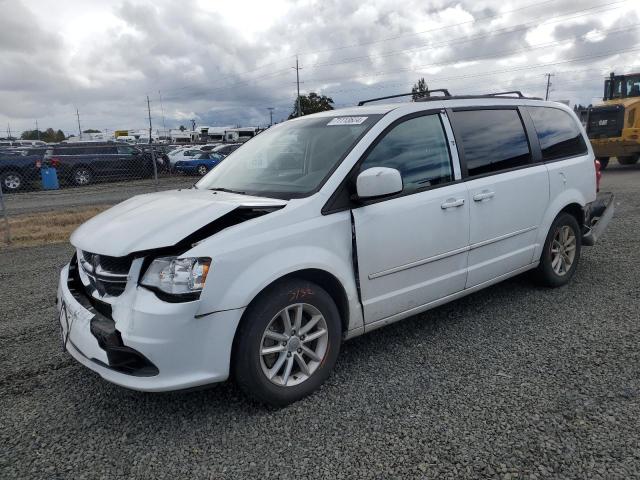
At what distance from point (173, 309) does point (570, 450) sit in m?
2.04

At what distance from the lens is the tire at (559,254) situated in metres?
4.62

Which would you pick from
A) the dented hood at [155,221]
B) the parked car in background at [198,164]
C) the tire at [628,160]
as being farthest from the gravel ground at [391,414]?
the parked car in background at [198,164]

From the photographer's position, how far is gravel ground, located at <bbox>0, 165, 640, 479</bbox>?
242cm

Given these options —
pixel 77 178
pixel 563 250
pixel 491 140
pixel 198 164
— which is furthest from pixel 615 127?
pixel 77 178

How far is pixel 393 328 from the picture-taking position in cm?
402

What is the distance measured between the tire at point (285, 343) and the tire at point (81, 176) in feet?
59.3

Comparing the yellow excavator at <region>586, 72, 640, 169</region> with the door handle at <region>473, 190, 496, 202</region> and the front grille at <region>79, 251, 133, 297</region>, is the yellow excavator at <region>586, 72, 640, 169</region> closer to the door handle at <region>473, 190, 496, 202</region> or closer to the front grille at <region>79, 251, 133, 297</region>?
the door handle at <region>473, 190, 496, 202</region>

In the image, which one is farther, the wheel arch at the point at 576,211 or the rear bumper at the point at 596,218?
→ the rear bumper at the point at 596,218

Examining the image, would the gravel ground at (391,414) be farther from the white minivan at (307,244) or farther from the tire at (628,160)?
the tire at (628,160)

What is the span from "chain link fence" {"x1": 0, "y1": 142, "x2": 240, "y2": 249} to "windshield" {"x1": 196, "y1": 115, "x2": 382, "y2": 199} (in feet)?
23.2

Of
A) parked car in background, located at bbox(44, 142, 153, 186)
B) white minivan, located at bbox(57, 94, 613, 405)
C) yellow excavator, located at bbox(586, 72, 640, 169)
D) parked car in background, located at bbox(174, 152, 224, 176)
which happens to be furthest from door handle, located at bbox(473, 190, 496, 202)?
parked car in background, located at bbox(174, 152, 224, 176)

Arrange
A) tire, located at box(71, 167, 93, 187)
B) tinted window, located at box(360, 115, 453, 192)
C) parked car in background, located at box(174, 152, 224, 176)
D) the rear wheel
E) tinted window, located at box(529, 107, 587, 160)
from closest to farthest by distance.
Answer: tinted window, located at box(360, 115, 453, 192) < tinted window, located at box(529, 107, 587, 160) < the rear wheel < tire, located at box(71, 167, 93, 187) < parked car in background, located at box(174, 152, 224, 176)

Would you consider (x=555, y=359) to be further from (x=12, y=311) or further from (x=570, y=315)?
(x=12, y=311)

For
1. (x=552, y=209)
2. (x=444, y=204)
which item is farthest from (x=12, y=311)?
(x=552, y=209)
